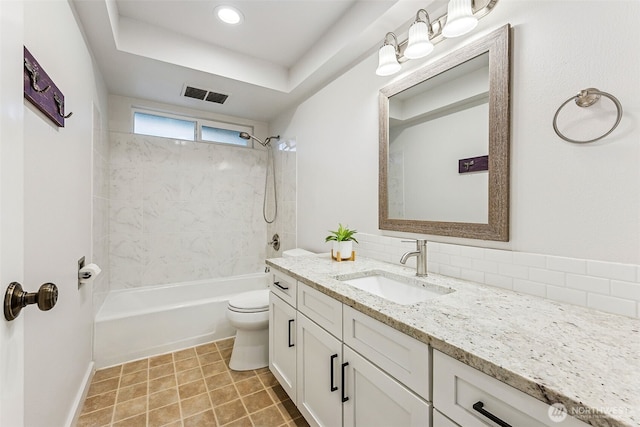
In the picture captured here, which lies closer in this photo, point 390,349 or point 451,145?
point 390,349

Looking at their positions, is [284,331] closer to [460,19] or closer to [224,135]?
[460,19]

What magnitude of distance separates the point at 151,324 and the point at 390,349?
6.98 ft

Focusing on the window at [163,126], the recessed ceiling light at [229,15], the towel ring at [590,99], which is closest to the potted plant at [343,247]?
the towel ring at [590,99]

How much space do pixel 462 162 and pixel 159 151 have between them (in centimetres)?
287

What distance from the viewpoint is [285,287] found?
1.62 m

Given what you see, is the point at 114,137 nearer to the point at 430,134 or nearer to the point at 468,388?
the point at 430,134

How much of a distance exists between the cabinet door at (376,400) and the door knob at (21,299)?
0.93 meters

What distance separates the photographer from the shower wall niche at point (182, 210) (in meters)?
2.75

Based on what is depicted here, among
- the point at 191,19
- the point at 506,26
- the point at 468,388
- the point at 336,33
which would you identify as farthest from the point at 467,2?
the point at 191,19

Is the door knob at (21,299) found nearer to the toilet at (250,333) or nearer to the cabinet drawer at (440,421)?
the cabinet drawer at (440,421)

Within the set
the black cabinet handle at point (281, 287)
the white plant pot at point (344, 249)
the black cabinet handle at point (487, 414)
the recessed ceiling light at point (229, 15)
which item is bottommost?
the black cabinet handle at point (487, 414)

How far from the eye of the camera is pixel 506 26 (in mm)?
1162

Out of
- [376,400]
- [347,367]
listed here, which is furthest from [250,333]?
[376,400]

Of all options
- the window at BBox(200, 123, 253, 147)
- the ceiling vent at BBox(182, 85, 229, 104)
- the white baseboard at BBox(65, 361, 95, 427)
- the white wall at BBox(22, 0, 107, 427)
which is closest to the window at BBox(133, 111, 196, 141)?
the window at BBox(200, 123, 253, 147)
